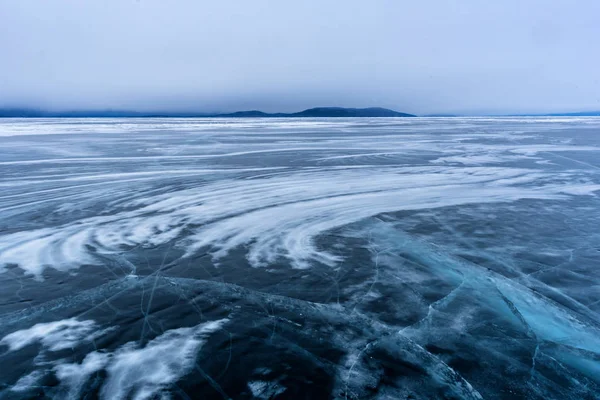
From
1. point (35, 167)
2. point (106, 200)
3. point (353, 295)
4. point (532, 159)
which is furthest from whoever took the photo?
point (532, 159)

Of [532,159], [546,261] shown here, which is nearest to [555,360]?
[546,261]

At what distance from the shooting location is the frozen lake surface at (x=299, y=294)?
220cm

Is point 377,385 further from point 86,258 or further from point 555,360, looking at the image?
point 86,258

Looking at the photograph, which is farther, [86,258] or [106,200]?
[106,200]

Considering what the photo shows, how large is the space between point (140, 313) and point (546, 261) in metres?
3.66

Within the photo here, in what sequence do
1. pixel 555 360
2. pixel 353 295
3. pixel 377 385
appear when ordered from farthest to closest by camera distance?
pixel 353 295 < pixel 555 360 < pixel 377 385

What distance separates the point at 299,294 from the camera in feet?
10.3

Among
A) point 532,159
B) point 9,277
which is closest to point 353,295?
point 9,277

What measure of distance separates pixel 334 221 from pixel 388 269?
1545 millimetres

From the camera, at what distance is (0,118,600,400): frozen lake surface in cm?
220

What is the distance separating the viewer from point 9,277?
3432mm

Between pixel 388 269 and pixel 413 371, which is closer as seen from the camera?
pixel 413 371

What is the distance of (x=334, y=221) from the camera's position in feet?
16.7

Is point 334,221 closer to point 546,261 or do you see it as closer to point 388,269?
point 388,269
